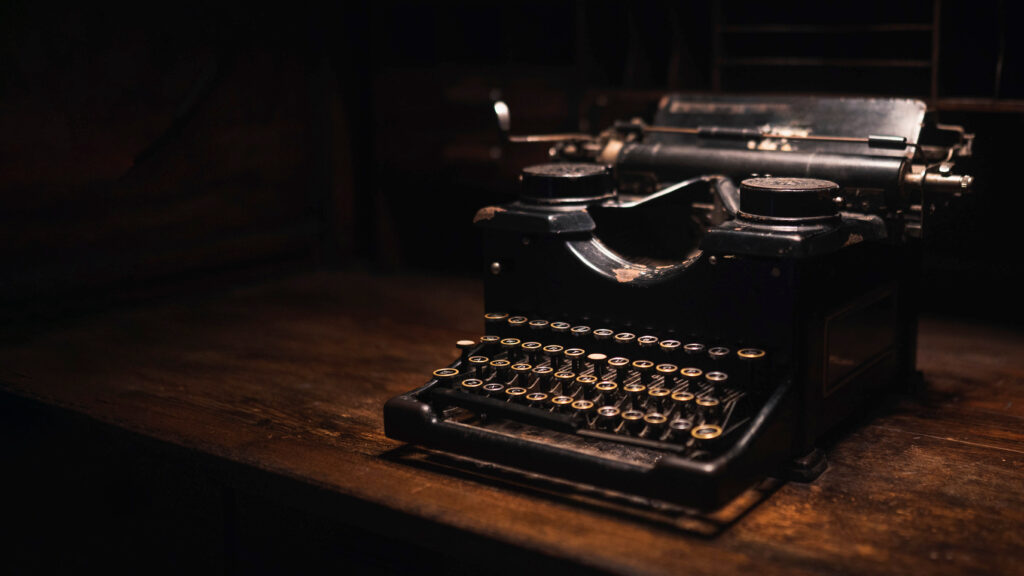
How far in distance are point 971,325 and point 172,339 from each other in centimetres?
226

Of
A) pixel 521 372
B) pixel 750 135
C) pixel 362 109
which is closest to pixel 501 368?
pixel 521 372

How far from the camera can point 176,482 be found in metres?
2.22

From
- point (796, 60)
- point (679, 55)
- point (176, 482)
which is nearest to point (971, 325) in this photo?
point (796, 60)

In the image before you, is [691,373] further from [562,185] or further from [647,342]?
[562,185]

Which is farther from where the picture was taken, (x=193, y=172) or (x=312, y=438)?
(x=193, y=172)

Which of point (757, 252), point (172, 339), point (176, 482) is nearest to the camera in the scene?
point (757, 252)

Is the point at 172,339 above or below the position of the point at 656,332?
below

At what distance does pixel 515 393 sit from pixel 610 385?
179 mm

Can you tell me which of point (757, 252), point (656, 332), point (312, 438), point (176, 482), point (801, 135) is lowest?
point (176, 482)

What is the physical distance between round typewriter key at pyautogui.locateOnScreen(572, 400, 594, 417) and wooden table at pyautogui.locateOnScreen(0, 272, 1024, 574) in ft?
0.51

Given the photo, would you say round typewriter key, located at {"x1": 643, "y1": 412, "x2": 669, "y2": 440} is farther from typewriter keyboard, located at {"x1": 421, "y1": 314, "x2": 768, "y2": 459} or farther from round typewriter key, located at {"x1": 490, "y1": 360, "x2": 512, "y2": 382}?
round typewriter key, located at {"x1": 490, "y1": 360, "x2": 512, "y2": 382}

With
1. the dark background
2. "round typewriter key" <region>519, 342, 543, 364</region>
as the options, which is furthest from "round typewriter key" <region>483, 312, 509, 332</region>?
the dark background

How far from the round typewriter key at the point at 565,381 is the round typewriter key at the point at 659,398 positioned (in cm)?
15

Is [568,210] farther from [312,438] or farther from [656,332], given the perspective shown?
[312,438]
